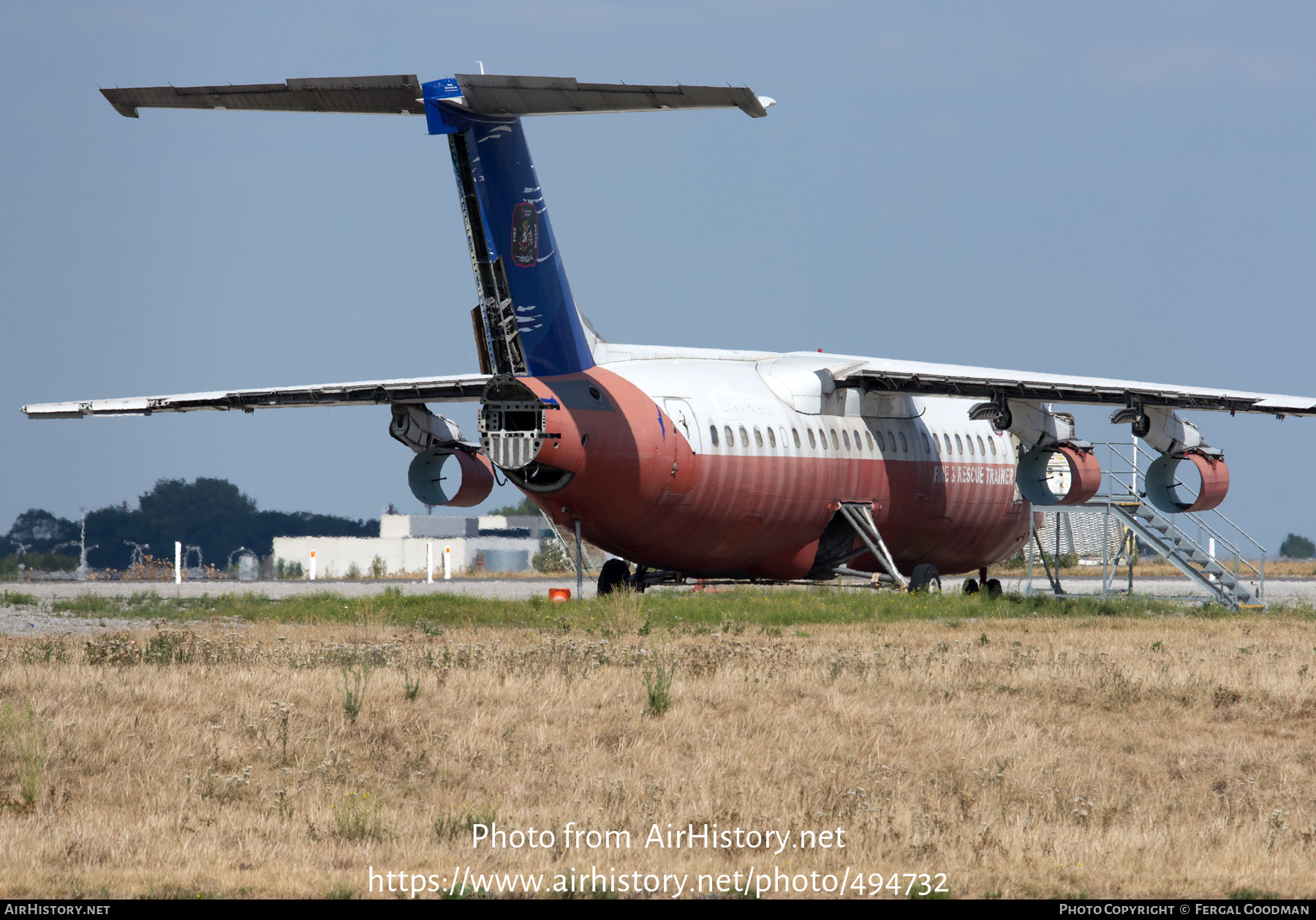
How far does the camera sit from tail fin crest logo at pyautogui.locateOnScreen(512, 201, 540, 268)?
21.2 m

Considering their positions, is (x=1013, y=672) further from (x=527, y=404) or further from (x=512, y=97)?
(x=512, y=97)

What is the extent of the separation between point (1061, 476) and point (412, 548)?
43.5m

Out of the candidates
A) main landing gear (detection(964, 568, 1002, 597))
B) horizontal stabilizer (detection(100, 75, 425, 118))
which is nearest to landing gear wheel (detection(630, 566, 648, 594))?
main landing gear (detection(964, 568, 1002, 597))

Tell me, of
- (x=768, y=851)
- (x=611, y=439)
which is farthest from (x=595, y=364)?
(x=768, y=851)

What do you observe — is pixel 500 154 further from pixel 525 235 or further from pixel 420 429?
pixel 420 429

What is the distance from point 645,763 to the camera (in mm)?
11969

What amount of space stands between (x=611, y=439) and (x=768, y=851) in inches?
491

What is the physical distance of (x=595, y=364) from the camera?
24734 millimetres

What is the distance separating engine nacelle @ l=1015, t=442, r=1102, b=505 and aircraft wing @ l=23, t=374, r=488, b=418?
10879 millimetres

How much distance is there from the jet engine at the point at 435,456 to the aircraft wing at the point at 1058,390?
23.7ft

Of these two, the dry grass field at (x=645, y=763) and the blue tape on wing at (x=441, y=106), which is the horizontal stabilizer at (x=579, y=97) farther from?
the dry grass field at (x=645, y=763)

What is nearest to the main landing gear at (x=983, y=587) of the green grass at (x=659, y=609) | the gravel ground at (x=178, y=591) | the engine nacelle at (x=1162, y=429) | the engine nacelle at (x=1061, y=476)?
the green grass at (x=659, y=609)

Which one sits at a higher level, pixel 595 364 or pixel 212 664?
pixel 595 364

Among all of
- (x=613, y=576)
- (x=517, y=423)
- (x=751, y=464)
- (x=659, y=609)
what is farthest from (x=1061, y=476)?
(x=517, y=423)
